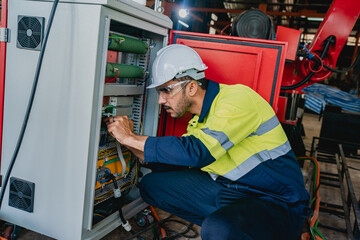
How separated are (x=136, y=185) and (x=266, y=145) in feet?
2.94

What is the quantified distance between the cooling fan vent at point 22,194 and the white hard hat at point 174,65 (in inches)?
29.6

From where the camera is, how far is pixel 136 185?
2.03 m

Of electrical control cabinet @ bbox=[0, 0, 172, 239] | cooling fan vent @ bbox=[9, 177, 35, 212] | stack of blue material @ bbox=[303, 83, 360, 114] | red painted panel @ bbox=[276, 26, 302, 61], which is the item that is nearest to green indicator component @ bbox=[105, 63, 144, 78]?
electrical control cabinet @ bbox=[0, 0, 172, 239]

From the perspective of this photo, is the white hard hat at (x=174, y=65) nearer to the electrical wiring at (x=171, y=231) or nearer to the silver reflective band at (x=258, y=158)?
the silver reflective band at (x=258, y=158)

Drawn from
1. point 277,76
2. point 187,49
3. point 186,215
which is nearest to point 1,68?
point 187,49

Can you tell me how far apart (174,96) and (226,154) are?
1.29 feet

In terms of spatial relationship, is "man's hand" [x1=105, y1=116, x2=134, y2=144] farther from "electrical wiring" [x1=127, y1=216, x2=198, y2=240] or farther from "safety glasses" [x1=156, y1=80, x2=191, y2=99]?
"electrical wiring" [x1=127, y1=216, x2=198, y2=240]

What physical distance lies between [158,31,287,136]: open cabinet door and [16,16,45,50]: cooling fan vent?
2.68 ft

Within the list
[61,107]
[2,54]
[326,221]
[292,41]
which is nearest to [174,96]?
[61,107]

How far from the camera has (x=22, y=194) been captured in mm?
1507

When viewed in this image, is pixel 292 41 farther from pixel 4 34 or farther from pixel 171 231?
pixel 4 34

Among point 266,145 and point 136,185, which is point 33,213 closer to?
point 136,185

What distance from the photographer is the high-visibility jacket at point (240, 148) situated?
140 centimetres

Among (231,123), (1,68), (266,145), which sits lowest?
(266,145)
